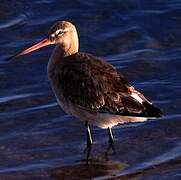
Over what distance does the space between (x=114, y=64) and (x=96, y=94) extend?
264 centimetres

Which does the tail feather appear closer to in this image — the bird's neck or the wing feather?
the wing feather

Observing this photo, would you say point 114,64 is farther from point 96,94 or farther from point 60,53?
point 96,94

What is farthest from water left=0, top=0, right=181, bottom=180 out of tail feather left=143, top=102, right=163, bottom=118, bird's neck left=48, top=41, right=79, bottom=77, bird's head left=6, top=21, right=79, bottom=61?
bird's head left=6, top=21, right=79, bottom=61

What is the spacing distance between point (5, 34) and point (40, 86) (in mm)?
1978

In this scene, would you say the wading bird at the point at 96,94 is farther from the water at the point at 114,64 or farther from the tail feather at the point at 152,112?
the water at the point at 114,64

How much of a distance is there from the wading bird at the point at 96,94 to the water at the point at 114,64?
40 cm

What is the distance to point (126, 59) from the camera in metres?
11.3

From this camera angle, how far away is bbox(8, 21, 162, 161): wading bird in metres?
8.33

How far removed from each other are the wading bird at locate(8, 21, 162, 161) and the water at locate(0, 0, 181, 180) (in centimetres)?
40

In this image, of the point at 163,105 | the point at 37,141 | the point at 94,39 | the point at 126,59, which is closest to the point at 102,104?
the point at 37,141

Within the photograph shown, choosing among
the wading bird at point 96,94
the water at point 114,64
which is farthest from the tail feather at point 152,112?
the water at point 114,64

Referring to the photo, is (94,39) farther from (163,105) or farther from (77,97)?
(77,97)

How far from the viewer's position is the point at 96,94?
853cm

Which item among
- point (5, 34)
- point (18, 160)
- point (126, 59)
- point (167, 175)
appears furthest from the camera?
point (5, 34)
